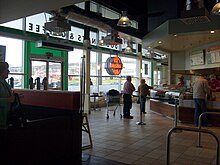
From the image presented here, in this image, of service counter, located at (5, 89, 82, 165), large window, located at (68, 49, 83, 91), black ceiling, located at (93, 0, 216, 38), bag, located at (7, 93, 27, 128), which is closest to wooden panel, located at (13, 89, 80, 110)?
service counter, located at (5, 89, 82, 165)

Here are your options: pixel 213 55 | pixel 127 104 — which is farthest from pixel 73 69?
pixel 213 55

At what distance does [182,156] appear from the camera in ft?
14.6

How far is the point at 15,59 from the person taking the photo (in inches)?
355

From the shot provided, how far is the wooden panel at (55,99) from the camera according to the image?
4172mm

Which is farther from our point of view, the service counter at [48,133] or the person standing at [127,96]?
the person standing at [127,96]

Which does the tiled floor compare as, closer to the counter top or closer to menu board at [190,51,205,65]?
the counter top

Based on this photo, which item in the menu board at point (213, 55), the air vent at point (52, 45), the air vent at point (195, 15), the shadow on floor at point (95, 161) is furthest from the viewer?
the air vent at point (52, 45)

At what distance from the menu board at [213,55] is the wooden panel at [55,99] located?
5.94 meters

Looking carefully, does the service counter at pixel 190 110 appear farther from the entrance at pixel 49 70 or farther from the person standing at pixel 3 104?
the person standing at pixel 3 104

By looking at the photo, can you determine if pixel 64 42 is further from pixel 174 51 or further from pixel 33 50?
pixel 174 51

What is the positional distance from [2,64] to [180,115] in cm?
591

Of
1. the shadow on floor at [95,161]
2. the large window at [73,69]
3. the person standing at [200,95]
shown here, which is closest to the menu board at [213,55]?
the person standing at [200,95]

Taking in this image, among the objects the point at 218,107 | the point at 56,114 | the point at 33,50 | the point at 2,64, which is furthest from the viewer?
the point at 33,50

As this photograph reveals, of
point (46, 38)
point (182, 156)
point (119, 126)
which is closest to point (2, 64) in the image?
point (182, 156)
